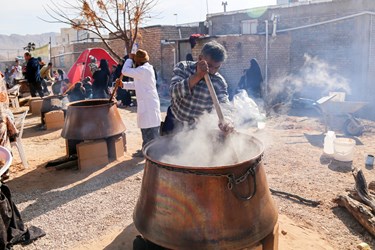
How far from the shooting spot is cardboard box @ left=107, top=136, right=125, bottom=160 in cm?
547

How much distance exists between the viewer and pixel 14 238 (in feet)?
10.1

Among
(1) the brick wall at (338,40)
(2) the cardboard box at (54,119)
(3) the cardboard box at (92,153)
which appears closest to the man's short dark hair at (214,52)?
(3) the cardboard box at (92,153)

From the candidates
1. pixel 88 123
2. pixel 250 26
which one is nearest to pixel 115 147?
pixel 88 123

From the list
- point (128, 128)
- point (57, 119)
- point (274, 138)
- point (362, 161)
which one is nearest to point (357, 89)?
point (274, 138)

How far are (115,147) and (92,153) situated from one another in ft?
1.41

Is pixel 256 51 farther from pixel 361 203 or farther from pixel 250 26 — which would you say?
pixel 361 203

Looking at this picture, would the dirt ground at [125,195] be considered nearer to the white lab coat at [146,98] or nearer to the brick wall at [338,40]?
the white lab coat at [146,98]

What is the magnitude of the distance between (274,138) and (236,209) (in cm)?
518

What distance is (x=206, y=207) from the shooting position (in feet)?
6.53

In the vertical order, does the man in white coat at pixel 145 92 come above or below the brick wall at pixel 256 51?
below

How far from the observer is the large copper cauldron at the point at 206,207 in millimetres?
1981

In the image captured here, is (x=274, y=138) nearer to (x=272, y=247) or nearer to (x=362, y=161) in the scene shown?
(x=362, y=161)

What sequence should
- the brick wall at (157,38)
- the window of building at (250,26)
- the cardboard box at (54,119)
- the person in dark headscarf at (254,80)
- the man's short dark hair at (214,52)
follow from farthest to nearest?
the window of building at (250,26)
the brick wall at (157,38)
the person in dark headscarf at (254,80)
the cardboard box at (54,119)
the man's short dark hair at (214,52)

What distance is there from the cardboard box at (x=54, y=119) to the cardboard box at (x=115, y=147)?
322 cm
